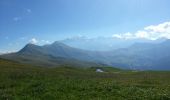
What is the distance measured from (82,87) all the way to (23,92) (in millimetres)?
6246

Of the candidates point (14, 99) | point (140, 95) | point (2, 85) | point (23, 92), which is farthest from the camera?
point (2, 85)

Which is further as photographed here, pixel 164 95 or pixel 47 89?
pixel 47 89

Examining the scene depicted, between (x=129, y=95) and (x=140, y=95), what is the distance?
102cm

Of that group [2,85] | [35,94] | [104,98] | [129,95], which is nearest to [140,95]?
[129,95]

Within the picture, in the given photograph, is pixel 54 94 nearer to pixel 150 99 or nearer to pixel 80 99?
pixel 80 99

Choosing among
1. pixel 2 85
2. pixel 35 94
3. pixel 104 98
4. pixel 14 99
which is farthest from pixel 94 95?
pixel 2 85

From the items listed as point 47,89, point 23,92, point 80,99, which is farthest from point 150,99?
point 23,92

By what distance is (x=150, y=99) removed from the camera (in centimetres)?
2419

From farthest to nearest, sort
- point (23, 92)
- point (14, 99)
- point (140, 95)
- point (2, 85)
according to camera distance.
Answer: point (2, 85)
point (23, 92)
point (140, 95)
point (14, 99)

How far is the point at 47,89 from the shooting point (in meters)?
28.4

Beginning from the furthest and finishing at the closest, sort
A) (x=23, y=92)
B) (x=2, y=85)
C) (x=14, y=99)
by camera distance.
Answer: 1. (x=2, y=85)
2. (x=23, y=92)
3. (x=14, y=99)

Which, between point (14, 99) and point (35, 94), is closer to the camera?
point (14, 99)

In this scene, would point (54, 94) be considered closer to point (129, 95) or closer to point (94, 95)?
point (94, 95)

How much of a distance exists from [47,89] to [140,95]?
940cm
